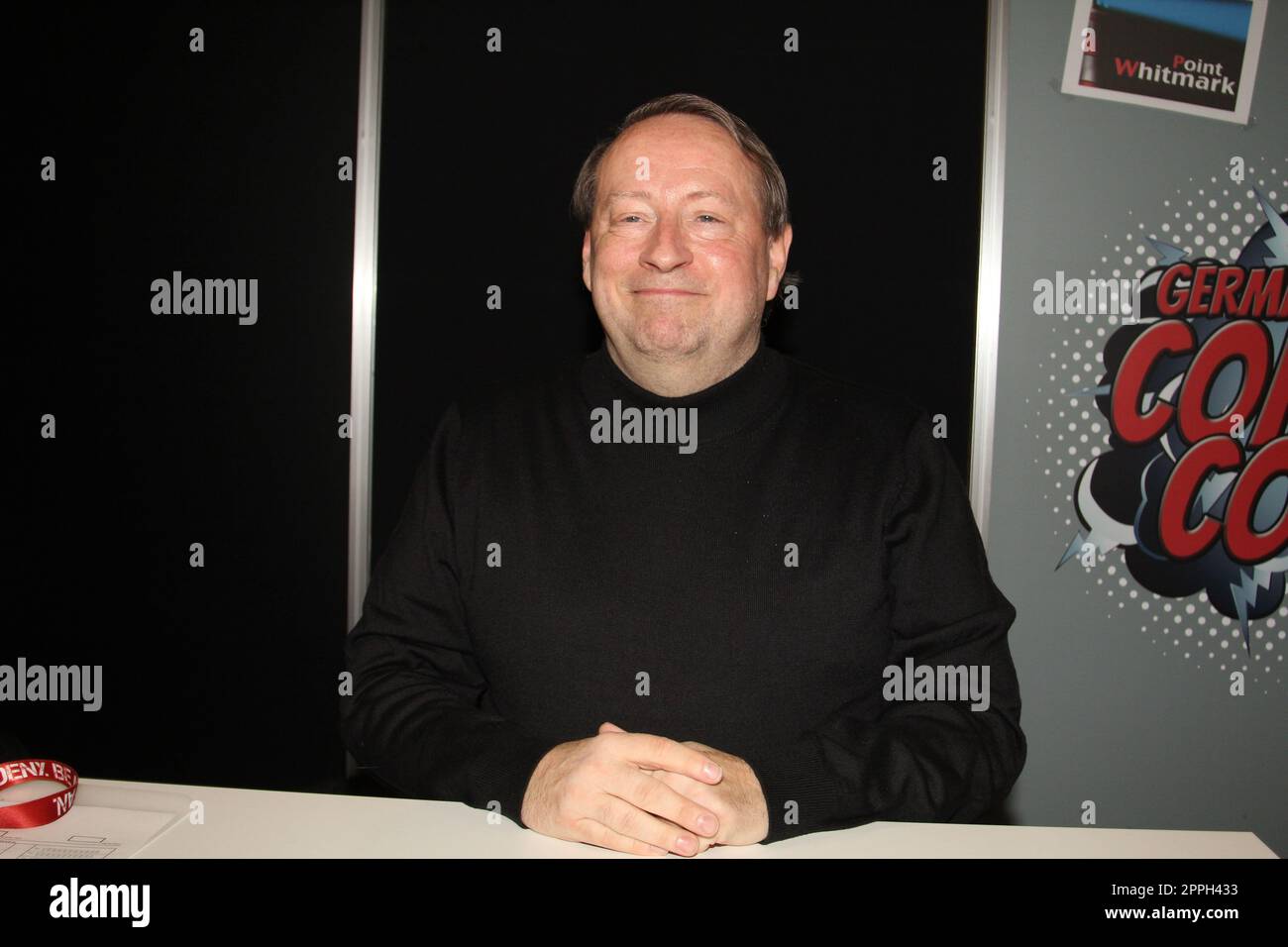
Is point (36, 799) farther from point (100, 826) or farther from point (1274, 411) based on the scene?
point (1274, 411)

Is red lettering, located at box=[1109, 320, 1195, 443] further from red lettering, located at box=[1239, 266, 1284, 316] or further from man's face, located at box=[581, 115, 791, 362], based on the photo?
man's face, located at box=[581, 115, 791, 362]

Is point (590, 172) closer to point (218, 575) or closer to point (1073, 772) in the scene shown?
point (218, 575)

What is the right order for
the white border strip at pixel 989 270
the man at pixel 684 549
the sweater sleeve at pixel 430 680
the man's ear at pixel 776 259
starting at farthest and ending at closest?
the white border strip at pixel 989 270 → the man's ear at pixel 776 259 → the man at pixel 684 549 → the sweater sleeve at pixel 430 680

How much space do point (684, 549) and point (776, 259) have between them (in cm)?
63

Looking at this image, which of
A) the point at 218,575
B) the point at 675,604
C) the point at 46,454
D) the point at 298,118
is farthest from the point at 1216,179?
the point at 46,454

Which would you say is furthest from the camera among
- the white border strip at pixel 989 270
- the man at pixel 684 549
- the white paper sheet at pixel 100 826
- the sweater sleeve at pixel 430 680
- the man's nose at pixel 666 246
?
the white border strip at pixel 989 270

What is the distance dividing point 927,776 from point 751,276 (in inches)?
34.3

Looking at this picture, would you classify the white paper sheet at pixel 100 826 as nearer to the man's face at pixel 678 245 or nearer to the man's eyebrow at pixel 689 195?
the man's face at pixel 678 245

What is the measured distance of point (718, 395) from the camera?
1.67 m

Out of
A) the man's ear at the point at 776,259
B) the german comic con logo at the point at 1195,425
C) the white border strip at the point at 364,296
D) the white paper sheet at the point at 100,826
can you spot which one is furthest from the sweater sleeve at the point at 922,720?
the white border strip at the point at 364,296

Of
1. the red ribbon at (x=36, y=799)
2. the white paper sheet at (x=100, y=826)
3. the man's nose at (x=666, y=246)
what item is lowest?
the white paper sheet at (x=100, y=826)

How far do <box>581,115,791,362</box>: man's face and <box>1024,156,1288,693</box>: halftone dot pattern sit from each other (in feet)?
4.51

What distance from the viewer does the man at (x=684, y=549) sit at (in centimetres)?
147

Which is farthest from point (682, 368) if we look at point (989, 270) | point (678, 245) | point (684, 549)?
point (989, 270)
